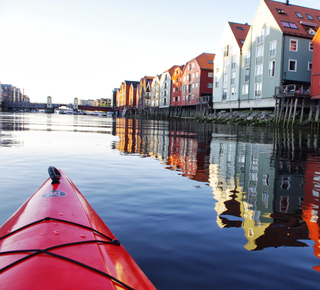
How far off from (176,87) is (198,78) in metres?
16.2

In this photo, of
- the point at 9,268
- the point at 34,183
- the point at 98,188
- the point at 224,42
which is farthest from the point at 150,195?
the point at 224,42

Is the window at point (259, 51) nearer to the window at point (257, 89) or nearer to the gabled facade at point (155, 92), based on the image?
the window at point (257, 89)

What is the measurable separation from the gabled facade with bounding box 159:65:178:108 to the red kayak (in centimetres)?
8075

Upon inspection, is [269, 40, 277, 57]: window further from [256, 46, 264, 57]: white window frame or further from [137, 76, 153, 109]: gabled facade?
[137, 76, 153, 109]: gabled facade

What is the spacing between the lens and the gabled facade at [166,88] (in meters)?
83.1

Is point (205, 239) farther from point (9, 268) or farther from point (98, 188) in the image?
point (98, 188)

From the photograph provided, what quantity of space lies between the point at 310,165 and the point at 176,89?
6878cm

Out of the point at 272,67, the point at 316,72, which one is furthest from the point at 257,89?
the point at 316,72

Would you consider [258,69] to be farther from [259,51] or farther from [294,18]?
[294,18]

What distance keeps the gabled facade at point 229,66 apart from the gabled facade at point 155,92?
39919mm

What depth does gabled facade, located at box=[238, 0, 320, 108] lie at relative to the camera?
37.8m

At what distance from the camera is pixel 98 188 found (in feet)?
22.5

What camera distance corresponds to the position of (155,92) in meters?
97.9

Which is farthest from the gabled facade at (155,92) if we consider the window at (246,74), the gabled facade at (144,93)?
the window at (246,74)
